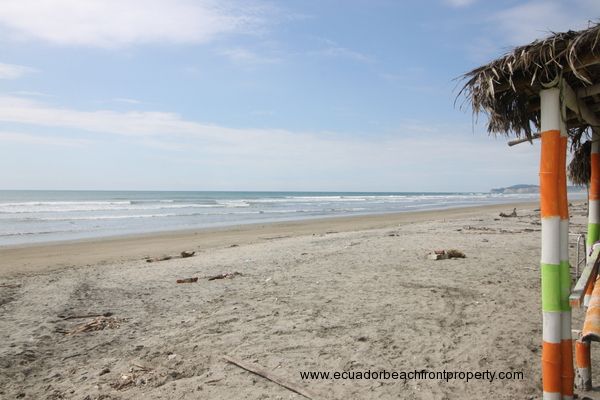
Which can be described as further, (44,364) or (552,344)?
Result: (44,364)

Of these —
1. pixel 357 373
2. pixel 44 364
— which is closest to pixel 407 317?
pixel 357 373

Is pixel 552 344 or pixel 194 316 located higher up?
pixel 552 344

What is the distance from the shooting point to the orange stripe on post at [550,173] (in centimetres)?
338

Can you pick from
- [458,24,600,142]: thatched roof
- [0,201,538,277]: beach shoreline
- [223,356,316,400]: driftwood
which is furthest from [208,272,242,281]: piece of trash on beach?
[458,24,600,142]: thatched roof

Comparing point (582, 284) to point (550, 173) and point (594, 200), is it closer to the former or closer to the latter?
point (550, 173)

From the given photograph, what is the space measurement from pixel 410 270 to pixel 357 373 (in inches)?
190

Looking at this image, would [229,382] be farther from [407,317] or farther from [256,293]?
[256,293]

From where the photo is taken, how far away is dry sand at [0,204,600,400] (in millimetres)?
4211

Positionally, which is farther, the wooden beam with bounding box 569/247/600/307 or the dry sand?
the dry sand

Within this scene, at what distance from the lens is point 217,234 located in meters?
19.5

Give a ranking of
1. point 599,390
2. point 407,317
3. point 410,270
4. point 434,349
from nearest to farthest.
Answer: point 599,390, point 434,349, point 407,317, point 410,270

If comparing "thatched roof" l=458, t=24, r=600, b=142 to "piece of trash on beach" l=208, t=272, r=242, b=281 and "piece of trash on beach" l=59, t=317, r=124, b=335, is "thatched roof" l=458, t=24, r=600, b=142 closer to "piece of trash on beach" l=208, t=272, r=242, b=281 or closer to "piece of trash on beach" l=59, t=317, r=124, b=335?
"piece of trash on beach" l=59, t=317, r=124, b=335

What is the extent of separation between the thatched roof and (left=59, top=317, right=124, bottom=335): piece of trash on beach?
5.66 m

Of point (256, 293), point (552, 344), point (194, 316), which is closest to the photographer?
point (552, 344)
